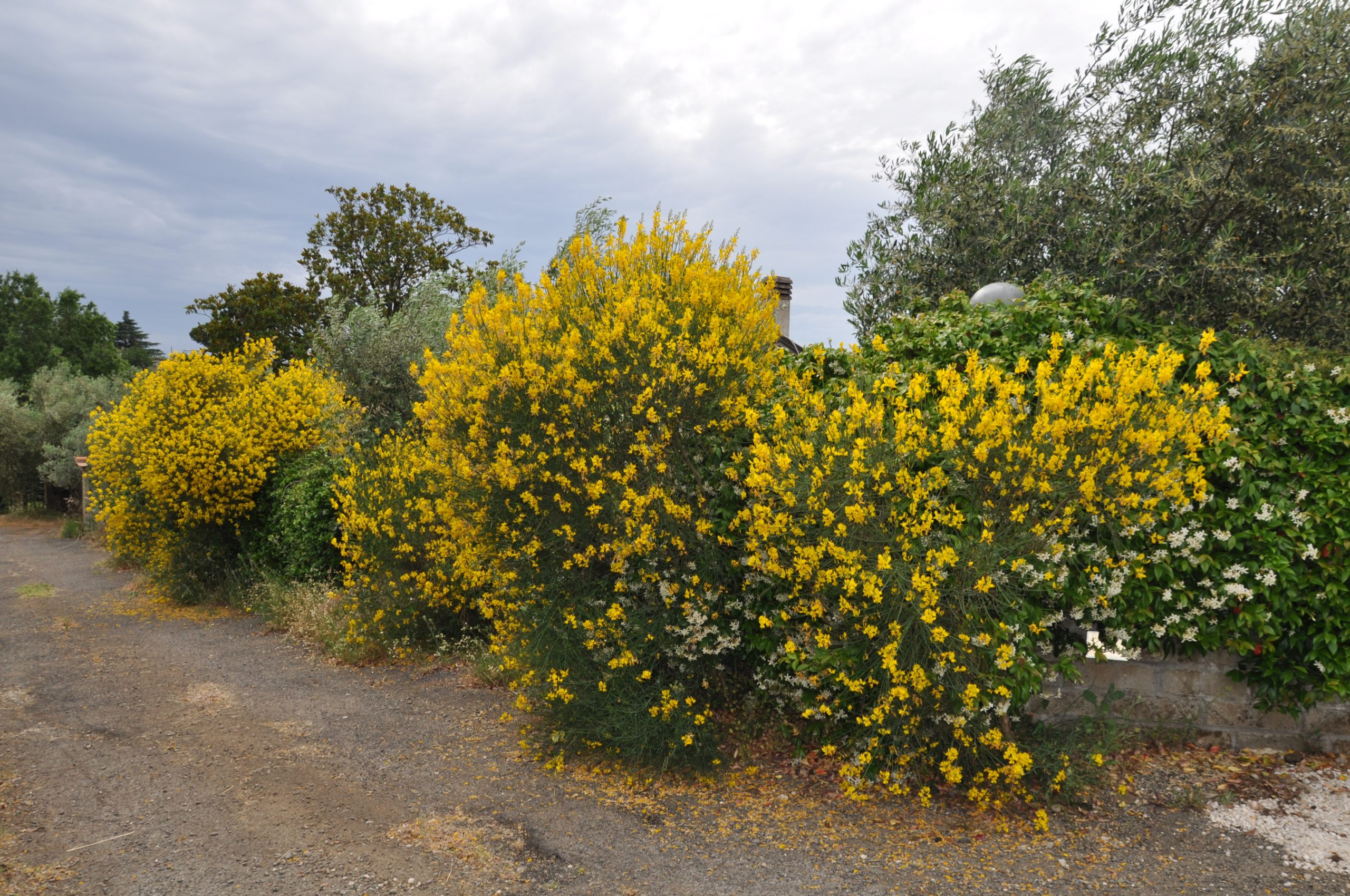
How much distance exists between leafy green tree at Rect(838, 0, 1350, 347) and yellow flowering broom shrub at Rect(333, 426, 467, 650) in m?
5.63

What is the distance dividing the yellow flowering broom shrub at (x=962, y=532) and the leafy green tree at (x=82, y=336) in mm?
42213

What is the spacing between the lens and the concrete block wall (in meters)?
5.08

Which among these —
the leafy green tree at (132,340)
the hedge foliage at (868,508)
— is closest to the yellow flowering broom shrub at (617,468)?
the hedge foliage at (868,508)

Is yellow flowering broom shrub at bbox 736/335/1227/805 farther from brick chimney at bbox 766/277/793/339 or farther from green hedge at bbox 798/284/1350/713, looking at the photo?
brick chimney at bbox 766/277/793/339

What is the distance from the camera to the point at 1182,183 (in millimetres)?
9469

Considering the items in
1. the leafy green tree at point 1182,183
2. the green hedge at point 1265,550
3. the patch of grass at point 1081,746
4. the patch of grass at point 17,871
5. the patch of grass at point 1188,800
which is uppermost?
the leafy green tree at point 1182,183

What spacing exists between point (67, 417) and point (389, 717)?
73.4 feet

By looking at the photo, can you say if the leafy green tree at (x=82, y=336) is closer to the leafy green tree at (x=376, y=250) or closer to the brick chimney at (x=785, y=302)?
the leafy green tree at (x=376, y=250)

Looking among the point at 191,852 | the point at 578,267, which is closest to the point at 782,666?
the point at 578,267

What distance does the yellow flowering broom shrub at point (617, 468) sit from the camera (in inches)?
197

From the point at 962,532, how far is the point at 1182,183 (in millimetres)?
7623

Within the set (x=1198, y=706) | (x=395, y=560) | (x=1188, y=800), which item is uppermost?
(x=395, y=560)

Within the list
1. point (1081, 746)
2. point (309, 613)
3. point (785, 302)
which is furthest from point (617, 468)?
point (785, 302)

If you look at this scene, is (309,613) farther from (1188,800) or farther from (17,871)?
(1188,800)
